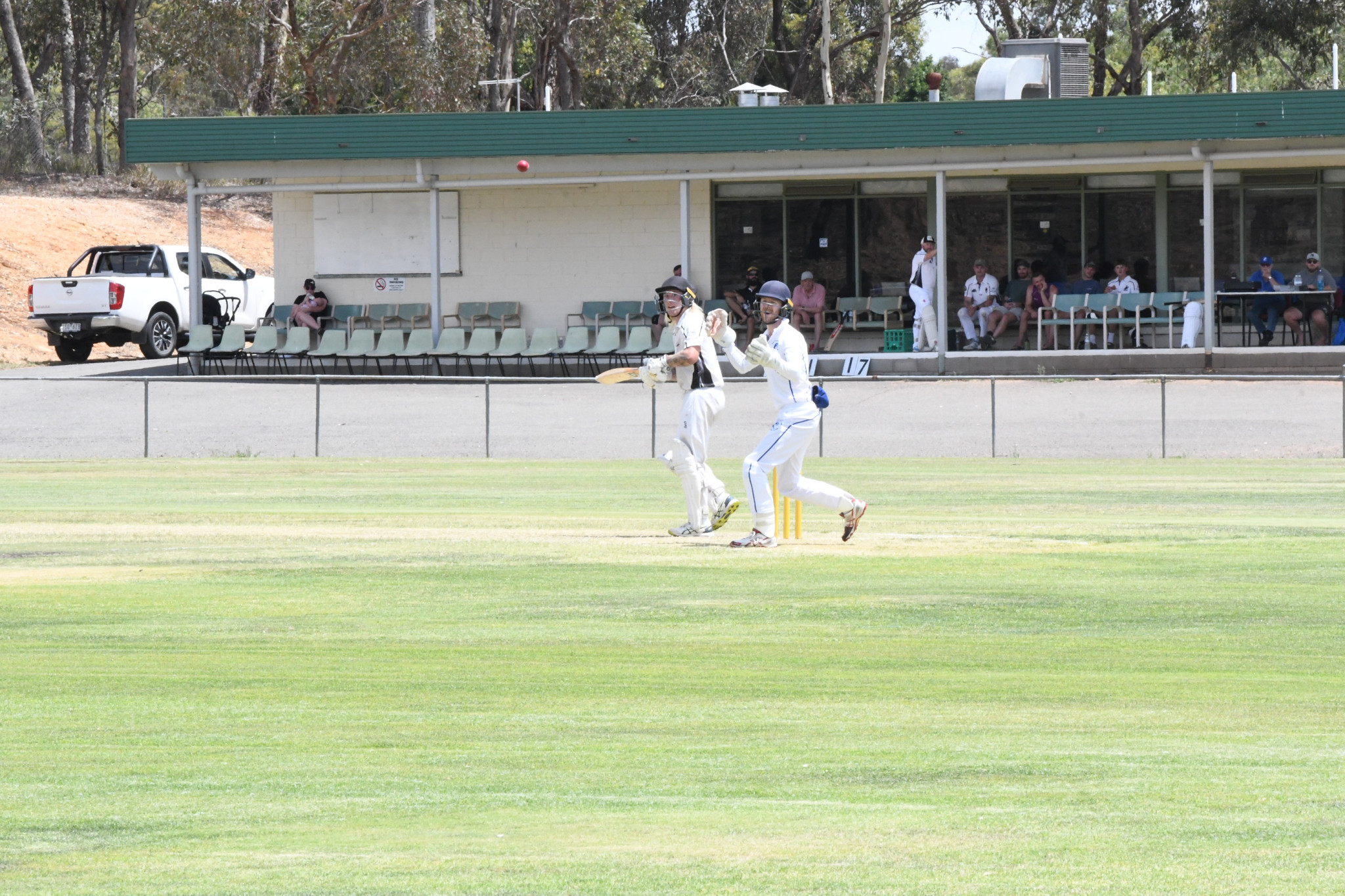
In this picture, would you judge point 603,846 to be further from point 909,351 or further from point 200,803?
point 909,351

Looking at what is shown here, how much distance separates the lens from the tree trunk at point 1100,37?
5762 cm

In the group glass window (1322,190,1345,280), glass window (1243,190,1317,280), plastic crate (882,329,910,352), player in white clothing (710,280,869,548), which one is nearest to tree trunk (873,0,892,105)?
glass window (1243,190,1317,280)

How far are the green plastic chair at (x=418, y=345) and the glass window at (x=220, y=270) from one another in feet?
20.1

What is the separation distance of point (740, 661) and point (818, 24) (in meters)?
55.4

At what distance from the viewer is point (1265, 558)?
1301 cm

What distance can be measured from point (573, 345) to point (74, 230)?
2736cm

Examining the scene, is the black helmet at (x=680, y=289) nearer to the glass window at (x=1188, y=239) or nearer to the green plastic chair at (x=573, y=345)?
the green plastic chair at (x=573, y=345)

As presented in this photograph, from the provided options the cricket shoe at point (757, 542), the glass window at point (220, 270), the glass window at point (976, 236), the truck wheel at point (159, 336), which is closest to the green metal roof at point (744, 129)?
the glass window at point (976, 236)

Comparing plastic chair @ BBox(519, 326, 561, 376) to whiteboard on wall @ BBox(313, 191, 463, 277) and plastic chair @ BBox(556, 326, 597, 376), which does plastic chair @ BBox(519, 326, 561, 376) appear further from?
whiteboard on wall @ BBox(313, 191, 463, 277)

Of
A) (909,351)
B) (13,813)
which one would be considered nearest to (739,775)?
(13,813)

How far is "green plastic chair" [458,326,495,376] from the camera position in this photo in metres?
30.3

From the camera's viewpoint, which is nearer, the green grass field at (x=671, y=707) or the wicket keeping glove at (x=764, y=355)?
the green grass field at (x=671, y=707)

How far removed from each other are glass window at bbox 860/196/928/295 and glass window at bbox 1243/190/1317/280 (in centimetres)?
542

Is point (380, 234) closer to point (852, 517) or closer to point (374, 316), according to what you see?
point (374, 316)
